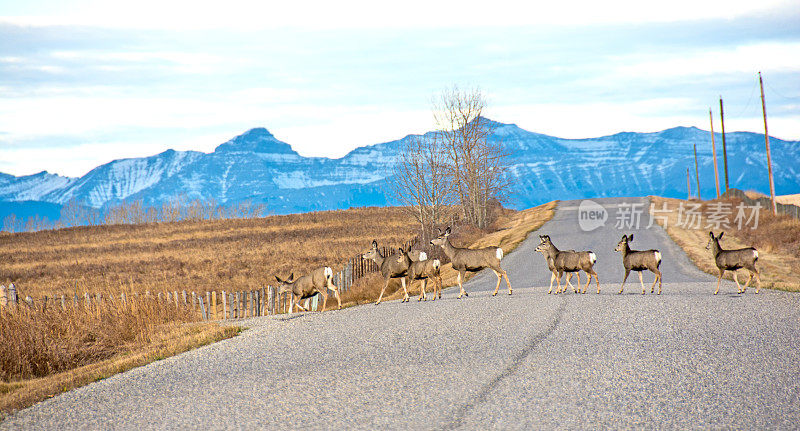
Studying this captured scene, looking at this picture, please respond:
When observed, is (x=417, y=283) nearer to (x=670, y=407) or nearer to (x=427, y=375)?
(x=427, y=375)

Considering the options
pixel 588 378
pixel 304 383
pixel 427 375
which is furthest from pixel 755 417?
→ pixel 304 383

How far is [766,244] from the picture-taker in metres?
34.5

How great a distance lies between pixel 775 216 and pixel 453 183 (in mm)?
20688

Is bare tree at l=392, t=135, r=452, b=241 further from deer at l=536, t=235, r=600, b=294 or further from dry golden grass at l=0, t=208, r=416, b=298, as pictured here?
deer at l=536, t=235, r=600, b=294

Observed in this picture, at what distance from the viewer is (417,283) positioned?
2661cm

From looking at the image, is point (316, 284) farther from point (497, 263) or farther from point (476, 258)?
point (497, 263)

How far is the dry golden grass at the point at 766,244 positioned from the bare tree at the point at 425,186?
46.8ft

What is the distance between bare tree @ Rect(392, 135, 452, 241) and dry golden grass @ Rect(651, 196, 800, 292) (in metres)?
14.3

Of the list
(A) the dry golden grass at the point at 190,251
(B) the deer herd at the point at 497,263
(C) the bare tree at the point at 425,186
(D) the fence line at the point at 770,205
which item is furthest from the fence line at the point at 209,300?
(D) the fence line at the point at 770,205

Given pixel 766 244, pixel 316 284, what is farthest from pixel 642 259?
pixel 766 244

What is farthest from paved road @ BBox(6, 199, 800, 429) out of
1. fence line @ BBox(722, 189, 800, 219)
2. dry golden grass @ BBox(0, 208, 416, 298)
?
fence line @ BBox(722, 189, 800, 219)

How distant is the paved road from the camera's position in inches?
306

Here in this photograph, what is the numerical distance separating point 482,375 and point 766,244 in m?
30.2

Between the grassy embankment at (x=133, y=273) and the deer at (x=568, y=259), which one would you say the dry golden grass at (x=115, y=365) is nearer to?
the grassy embankment at (x=133, y=273)
